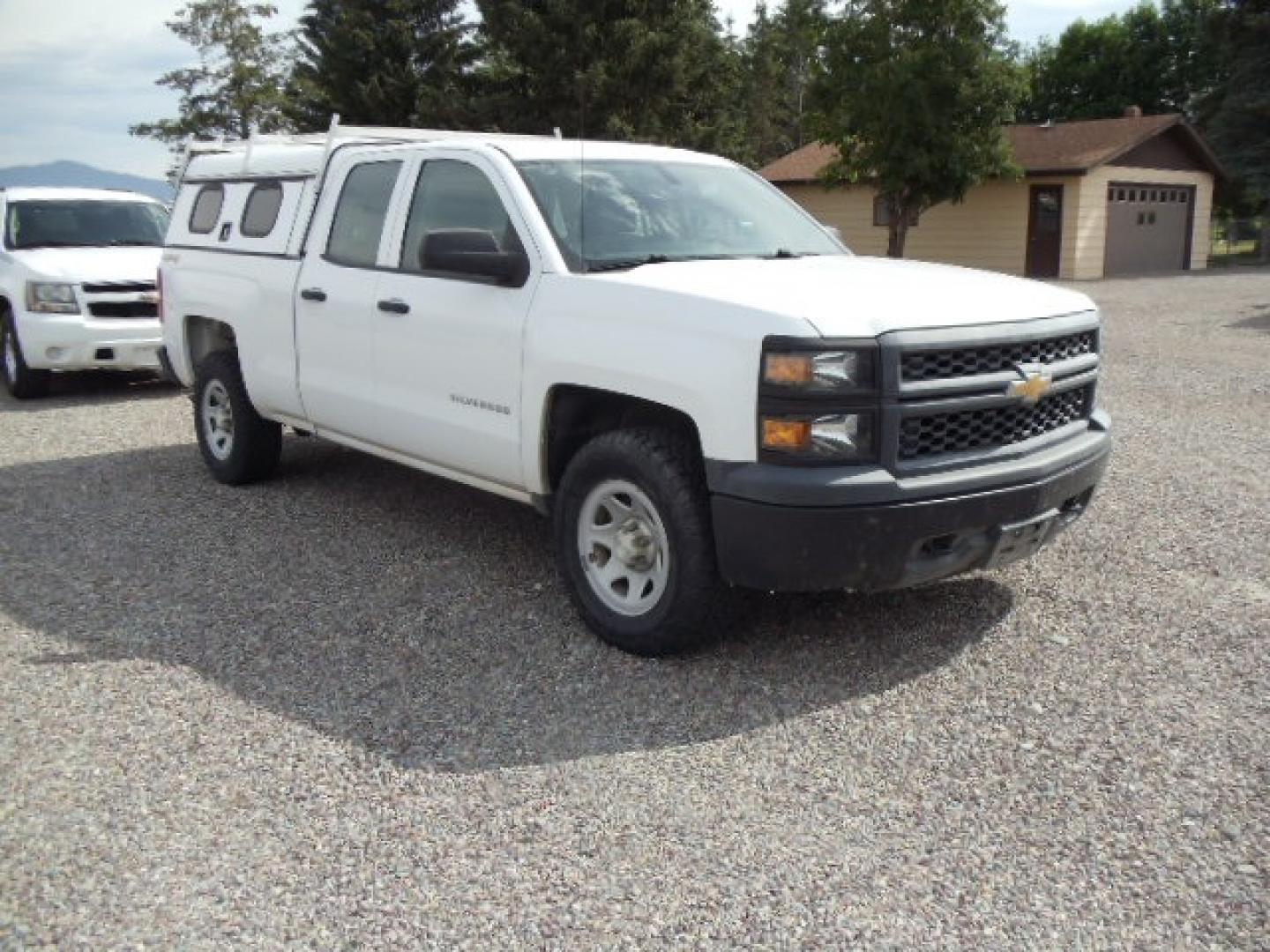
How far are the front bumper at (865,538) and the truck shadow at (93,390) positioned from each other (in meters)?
8.69

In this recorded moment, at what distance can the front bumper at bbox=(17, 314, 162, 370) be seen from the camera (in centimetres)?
1081

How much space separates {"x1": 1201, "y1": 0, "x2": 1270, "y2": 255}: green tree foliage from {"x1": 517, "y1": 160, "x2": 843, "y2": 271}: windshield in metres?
38.2

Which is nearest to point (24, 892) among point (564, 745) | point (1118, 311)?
point (564, 745)

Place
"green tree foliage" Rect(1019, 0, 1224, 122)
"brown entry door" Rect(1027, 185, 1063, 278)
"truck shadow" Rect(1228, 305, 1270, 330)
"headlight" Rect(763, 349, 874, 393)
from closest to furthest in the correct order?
"headlight" Rect(763, 349, 874, 393) → "truck shadow" Rect(1228, 305, 1270, 330) → "brown entry door" Rect(1027, 185, 1063, 278) → "green tree foliage" Rect(1019, 0, 1224, 122)

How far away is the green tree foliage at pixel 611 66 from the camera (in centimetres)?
2803

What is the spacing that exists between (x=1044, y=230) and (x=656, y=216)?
94.9 feet

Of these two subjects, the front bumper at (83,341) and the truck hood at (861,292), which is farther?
the front bumper at (83,341)

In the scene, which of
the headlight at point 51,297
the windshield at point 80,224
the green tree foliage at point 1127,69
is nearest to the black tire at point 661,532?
the headlight at point 51,297

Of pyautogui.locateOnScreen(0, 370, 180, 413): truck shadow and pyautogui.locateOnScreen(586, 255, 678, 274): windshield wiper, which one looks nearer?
pyautogui.locateOnScreen(586, 255, 678, 274): windshield wiper

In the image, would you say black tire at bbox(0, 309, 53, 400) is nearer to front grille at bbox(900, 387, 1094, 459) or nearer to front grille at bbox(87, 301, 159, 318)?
front grille at bbox(87, 301, 159, 318)

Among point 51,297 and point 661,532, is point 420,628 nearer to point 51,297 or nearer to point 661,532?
point 661,532

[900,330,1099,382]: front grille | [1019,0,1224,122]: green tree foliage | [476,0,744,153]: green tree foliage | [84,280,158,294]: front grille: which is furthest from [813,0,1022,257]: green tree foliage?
[1019,0,1224,122]: green tree foliage

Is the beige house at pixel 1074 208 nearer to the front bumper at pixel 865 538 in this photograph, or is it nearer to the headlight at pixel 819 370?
the front bumper at pixel 865 538

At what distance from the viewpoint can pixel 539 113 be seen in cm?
2977
